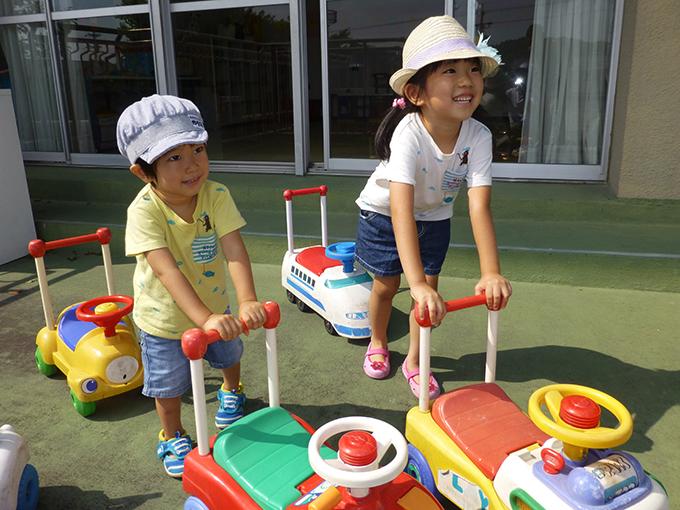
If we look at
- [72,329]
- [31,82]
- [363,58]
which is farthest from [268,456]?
[31,82]

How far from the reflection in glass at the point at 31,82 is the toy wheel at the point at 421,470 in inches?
273

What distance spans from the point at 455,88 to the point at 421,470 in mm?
1290

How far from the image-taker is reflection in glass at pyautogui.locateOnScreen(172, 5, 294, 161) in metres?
7.26

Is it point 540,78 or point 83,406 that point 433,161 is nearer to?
point 83,406

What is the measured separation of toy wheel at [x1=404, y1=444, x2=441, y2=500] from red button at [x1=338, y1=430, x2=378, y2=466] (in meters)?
0.52

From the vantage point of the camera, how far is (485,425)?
1705 millimetres

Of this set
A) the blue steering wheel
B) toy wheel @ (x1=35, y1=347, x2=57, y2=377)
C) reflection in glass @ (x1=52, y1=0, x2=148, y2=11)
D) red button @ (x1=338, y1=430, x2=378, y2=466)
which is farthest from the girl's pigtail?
reflection in glass @ (x1=52, y1=0, x2=148, y2=11)

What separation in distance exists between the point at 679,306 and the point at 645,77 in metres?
1.96

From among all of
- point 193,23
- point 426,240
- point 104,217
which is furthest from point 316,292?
point 193,23

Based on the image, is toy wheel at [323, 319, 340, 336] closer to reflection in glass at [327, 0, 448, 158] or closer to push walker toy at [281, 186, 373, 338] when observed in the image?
push walker toy at [281, 186, 373, 338]

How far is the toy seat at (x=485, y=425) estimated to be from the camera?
1599mm

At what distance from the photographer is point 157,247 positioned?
1.81 meters

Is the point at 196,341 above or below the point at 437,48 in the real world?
below

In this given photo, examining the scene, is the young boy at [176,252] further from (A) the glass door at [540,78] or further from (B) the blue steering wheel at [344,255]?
(A) the glass door at [540,78]
